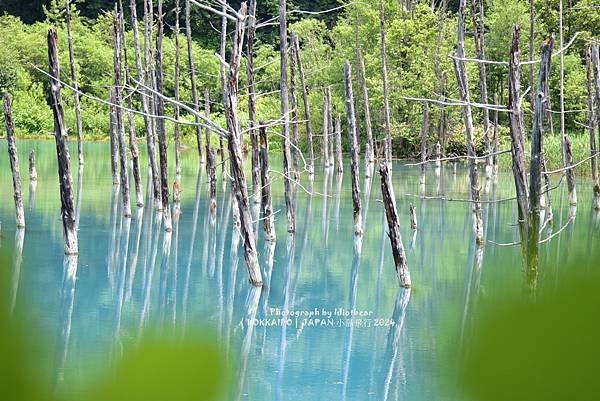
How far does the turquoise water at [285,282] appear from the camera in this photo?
714 cm

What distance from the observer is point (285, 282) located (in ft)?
37.9

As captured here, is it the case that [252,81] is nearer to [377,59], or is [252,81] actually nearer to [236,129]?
[236,129]

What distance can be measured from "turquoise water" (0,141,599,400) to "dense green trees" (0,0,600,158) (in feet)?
22.5

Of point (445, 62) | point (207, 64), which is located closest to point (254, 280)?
Answer: point (445, 62)

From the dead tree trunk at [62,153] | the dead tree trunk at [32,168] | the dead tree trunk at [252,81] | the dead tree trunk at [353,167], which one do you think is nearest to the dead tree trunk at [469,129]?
the dead tree trunk at [353,167]

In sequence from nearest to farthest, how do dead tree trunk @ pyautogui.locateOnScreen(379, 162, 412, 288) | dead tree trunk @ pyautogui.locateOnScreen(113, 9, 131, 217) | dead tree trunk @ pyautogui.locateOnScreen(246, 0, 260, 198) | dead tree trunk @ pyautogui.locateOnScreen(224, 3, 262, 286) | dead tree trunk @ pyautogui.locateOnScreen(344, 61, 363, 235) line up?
dead tree trunk @ pyautogui.locateOnScreen(224, 3, 262, 286) < dead tree trunk @ pyautogui.locateOnScreen(379, 162, 412, 288) < dead tree trunk @ pyautogui.locateOnScreen(246, 0, 260, 198) < dead tree trunk @ pyautogui.locateOnScreen(344, 61, 363, 235) < dead tree trunk @ pyautogui.locateOnScreen(113, 9, 131, 217)

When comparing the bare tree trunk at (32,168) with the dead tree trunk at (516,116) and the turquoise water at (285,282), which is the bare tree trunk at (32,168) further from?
the dead tree trunk at (516,116)

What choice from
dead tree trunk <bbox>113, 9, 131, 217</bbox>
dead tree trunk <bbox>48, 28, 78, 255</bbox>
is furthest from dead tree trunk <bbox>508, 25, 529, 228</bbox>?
dead tree trunk <bbox>113, 9, 131, 217</bbox>

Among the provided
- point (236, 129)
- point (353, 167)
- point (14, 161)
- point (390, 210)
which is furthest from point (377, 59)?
point (236, 129)

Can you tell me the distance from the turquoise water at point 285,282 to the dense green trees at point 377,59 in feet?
22.5

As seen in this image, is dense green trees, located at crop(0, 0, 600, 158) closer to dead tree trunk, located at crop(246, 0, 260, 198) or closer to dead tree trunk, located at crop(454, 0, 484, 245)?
dead tree trunk, located at crop(246, 0, 260, 198)

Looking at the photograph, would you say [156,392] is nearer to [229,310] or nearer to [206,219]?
[229,310]

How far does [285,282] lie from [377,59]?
74.5 feet

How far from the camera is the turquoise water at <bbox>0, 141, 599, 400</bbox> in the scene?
7.14m
